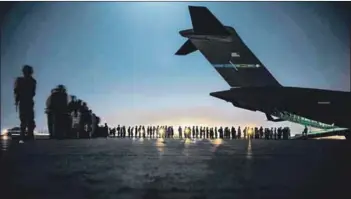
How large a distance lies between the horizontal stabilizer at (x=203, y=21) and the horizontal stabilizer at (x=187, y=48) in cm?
169

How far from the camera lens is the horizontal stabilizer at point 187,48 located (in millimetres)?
28891

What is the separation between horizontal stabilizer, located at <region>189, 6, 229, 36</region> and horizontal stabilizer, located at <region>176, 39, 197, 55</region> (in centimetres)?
169

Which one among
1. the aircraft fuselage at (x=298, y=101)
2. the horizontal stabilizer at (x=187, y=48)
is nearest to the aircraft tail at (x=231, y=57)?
the horizontal stabilizer at (x=187, y=48)

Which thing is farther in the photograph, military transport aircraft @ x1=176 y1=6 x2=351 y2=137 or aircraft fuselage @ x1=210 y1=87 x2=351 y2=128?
aircraft fuselage @ x1=210 y1=87 x2=351 y2=128

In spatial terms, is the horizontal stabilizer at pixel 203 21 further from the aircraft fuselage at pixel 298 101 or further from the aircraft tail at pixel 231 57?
the aircraft fuselage at pixel 298 101

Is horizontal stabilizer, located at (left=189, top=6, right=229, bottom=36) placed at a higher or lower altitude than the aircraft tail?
higher

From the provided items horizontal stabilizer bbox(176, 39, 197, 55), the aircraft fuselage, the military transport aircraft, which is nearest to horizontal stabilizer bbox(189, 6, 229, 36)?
the military transport aircraft

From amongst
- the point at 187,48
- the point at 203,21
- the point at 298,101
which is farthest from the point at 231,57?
the point at 298,101

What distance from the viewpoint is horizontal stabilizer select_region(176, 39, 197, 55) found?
28.9 m

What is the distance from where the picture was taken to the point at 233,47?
30344 millimetres

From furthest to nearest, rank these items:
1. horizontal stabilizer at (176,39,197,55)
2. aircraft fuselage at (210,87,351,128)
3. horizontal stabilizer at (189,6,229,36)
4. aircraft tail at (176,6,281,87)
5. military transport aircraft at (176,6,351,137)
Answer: aircraft fuselage at (210,87,351,128), horizontal stabilizer at (176,39,197,55), aircraft tail at (176,6,281,87), military transport aircraft at (176,6,351,137), horizontal stabilizer at (189,6,229,36)

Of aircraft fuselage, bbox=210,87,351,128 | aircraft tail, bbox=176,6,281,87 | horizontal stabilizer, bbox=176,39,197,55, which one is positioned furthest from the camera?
aircraft fuselage, bbox=210,87,351,128

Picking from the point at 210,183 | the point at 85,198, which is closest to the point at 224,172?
the point at 210,183

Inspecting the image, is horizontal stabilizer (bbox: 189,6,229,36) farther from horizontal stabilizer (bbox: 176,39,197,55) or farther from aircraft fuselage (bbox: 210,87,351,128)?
aircraft fuselage (bbox: 210,87,351,128)
